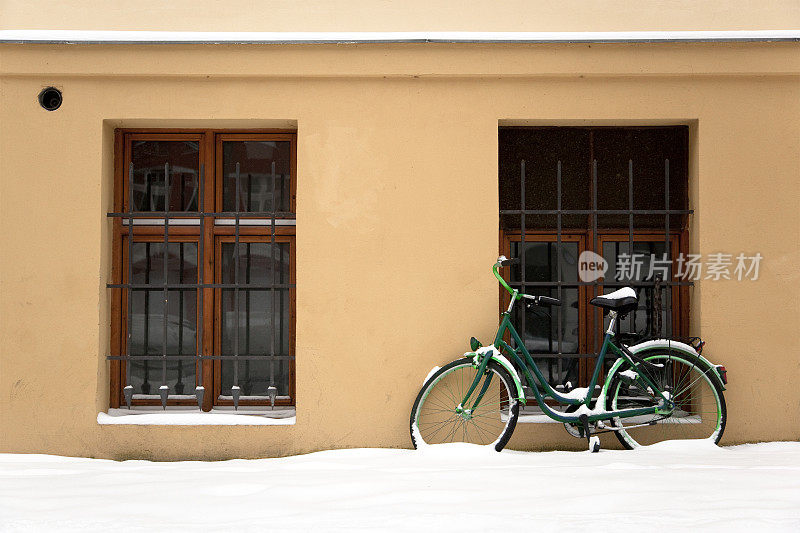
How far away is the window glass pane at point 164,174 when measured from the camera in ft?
16.3

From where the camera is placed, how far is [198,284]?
4.76 meters

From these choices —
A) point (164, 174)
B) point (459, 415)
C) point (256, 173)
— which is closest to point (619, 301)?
point (459, 415)

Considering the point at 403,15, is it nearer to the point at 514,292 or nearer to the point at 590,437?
the point at 514,292

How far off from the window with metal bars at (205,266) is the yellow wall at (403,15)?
74 cm

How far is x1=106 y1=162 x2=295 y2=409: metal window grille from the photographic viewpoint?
4.71 metres

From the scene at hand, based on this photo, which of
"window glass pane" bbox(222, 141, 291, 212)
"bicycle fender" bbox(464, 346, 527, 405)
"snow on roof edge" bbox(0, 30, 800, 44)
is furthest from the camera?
"window glass pane" bbox(222, 141, 291, 212)

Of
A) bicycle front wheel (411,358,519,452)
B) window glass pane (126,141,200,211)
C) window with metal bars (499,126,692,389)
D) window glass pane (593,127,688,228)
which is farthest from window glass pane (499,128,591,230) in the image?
window glass pane (126,141,200,211)

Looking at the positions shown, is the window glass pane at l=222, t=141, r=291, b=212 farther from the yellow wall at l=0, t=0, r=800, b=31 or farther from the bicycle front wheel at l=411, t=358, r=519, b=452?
the bicycle front wheel at l=411, t=358, r=519, b=452

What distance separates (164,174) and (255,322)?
1183 mm

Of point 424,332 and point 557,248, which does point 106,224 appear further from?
point 557,248

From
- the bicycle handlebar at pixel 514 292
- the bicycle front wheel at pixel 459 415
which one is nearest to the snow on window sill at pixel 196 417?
the bicycle front wheel at pixel 459 415

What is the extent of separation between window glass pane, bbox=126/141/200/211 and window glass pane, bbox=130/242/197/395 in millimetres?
277

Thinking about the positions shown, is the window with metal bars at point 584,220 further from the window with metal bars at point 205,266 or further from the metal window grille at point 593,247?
the window with metal bars at point 205,266

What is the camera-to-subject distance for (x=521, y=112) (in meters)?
4.75
